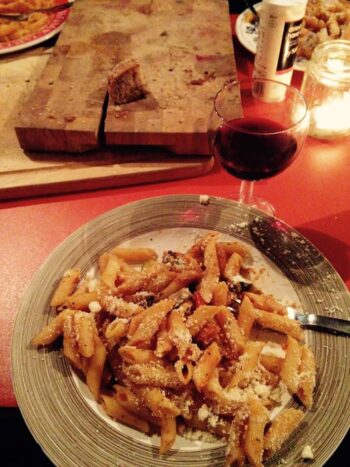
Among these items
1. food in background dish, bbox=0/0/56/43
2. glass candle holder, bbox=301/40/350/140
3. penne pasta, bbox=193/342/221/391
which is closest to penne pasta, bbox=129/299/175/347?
penne pasta, bbox=193/342/221/391

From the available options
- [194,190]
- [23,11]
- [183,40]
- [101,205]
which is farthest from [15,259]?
[23,11]

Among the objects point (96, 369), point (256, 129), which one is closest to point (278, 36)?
point (256, 129)

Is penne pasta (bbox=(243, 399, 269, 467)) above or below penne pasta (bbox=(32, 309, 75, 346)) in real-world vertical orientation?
below

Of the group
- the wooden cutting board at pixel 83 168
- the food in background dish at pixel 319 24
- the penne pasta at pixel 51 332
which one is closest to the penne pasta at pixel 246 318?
the penne pasta at pixel 51 332

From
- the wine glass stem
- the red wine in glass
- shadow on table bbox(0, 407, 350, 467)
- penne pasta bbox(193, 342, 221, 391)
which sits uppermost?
the red wine in glass

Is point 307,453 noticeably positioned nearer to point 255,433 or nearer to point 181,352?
point 255,433

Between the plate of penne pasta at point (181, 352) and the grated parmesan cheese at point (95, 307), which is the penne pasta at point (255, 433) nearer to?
the plate of penne pasta at point (181, 352)

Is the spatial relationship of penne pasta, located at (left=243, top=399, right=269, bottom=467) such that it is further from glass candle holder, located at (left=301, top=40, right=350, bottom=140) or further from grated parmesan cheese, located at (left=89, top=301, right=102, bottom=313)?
glass candle holder, located at (left=301, top=40, right=350, bottom=140)
